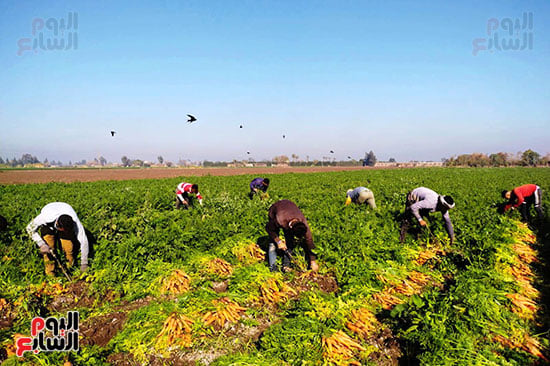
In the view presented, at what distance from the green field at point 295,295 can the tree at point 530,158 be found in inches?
4921

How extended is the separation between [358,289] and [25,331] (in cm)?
530

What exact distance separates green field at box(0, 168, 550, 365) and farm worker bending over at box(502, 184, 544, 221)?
1779 mm

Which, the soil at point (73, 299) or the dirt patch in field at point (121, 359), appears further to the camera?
the soil at point (73, 299)

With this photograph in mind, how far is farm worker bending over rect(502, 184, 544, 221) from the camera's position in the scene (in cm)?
978

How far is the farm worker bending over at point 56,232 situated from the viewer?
219 inches

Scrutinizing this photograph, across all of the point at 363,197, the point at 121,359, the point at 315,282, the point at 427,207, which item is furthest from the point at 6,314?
the point at 363,197

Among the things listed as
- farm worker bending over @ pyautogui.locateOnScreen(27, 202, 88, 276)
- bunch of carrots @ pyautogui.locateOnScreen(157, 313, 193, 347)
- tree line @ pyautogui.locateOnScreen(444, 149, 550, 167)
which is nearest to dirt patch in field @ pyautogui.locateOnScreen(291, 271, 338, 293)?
bunch of carrots @ pyautogui.locateOnScreen(157, 313, 193, 347)

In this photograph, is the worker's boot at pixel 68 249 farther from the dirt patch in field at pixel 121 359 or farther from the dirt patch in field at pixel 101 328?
the dirt patch in field at pixel 121 359

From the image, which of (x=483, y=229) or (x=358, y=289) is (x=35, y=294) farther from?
Answer: (x=483, y=229)

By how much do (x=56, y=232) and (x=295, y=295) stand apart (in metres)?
5.37

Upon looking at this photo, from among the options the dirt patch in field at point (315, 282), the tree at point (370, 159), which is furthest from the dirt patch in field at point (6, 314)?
the tree at point (370, 159)

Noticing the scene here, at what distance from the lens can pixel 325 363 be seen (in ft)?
11.6

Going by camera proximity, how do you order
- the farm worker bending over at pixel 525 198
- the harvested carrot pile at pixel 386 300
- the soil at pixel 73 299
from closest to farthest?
the harvested carrot pile at pixel 386 300, the soil at pixel 73 299, the farm worker bending over at pixel 525 198

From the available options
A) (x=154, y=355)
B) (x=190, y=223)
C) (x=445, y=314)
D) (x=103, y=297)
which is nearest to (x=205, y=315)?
(x=154, y=355)
